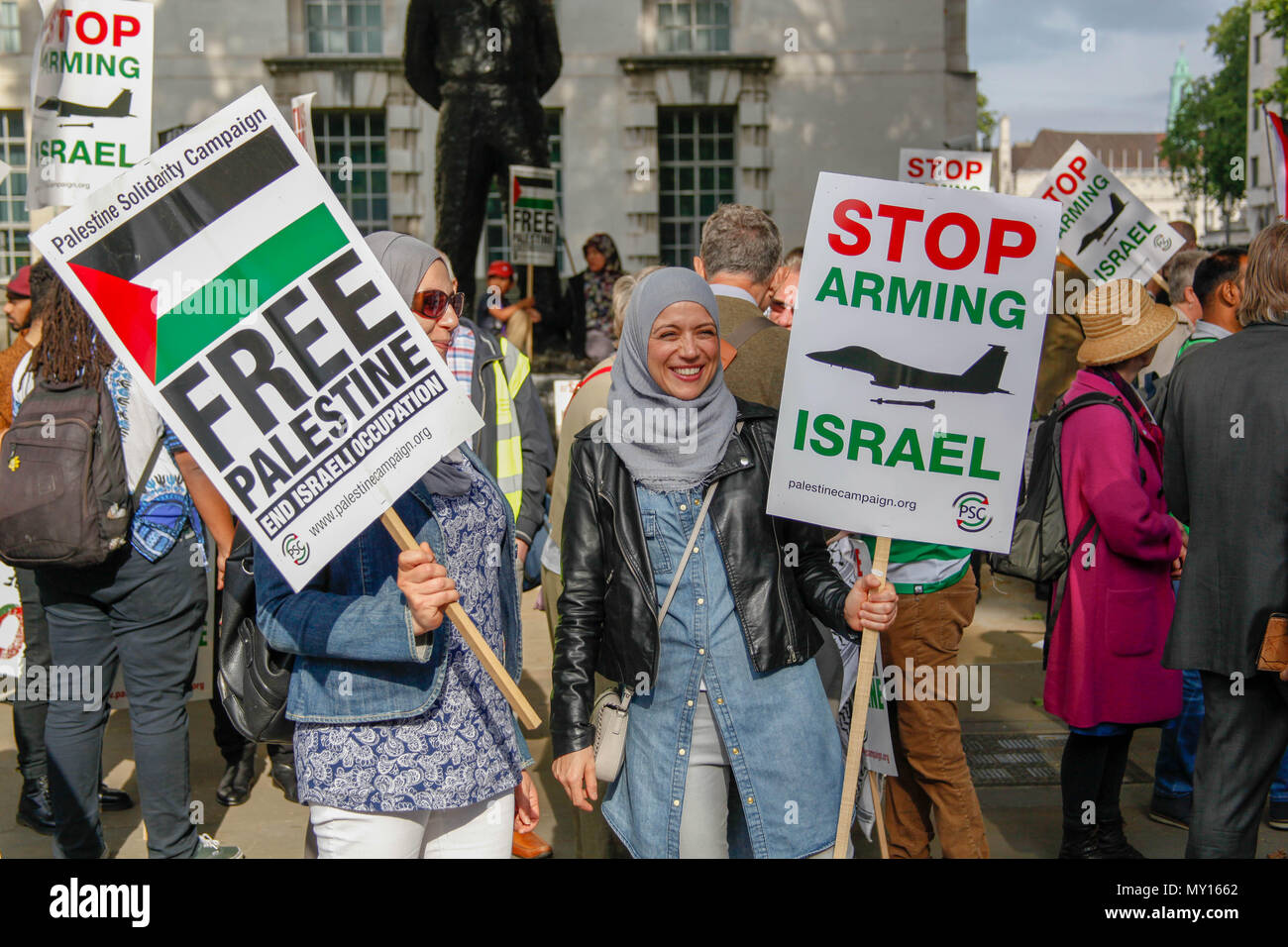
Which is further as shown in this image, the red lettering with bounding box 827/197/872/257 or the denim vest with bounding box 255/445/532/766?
the red lettering with bounding box 827/197/872/257

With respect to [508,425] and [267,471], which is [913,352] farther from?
[508,425]

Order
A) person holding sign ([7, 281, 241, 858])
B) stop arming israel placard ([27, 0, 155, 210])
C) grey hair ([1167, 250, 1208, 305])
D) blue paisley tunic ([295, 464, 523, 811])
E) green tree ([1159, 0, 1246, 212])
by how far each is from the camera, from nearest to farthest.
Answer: blue paisley tunic ([295, 464, 523, 811]) → person holding sign ([7, 281, 241, 858]) → stop arming israel placard ([27, 0, 155, 210]) → grey hair ([1167, 250, 1208, 305]) → green tree ([1159, 0, 1246, 212])

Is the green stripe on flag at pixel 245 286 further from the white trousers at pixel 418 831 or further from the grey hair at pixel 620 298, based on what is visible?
the grey hair at pixel 620 298

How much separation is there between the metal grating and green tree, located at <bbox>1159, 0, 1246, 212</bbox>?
203 feet

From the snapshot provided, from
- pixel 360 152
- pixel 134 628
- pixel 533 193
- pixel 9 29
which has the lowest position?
pixel 134 628

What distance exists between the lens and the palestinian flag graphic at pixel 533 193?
9445 mm

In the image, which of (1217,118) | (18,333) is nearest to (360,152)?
(18,333)

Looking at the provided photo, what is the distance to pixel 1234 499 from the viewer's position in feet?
11.4

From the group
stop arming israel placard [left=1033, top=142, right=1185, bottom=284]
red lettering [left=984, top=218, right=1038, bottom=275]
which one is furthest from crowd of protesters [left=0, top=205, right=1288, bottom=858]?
stop arming israel placard [left=1033, top=142, right=1185, bottom=284]

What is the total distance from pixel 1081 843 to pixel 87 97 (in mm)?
5367

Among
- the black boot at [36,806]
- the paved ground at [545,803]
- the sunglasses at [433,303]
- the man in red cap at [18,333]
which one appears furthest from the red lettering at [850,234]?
the black boot at [36,806]

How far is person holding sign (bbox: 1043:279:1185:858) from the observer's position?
13.7 ft

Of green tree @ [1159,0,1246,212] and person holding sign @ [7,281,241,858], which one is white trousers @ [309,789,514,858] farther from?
green tree @ [1159,0,1246,212]

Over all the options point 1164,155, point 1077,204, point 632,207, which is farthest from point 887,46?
point 1164,155
